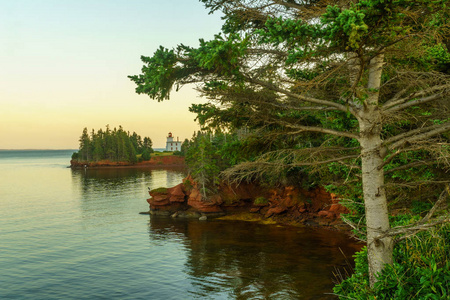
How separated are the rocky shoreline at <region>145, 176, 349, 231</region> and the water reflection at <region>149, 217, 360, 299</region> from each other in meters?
2.83

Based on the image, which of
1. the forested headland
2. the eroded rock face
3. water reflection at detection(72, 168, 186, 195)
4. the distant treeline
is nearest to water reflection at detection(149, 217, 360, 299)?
the eroded rock face


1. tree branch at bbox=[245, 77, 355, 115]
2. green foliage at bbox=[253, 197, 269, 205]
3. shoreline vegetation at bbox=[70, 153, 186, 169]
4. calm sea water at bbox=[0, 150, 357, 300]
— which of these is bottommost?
calm sea water at bbox=[0, 150, 357, 300]

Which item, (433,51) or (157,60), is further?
(433,51)

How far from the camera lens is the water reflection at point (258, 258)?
19.8 meters

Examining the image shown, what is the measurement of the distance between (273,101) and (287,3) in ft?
9.26

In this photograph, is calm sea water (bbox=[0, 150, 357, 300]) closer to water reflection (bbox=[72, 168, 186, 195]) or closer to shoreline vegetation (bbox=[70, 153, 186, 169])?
water reflection (bbox=[72, 168, 186, 195])

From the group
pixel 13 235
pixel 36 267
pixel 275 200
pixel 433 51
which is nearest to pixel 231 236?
pixel 275 200

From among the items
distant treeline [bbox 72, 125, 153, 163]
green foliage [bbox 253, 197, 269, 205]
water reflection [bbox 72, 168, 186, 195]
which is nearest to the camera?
green foliage [bbox 253, 197, 269, 205]

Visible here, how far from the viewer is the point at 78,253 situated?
30172 millimetres

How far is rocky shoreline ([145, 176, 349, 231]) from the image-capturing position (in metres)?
35.9

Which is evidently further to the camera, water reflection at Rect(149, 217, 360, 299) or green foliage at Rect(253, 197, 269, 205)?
green foliage at Rect(253, 197, 269, 205)

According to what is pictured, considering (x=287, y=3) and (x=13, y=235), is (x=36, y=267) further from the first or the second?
(x=287, y=3)

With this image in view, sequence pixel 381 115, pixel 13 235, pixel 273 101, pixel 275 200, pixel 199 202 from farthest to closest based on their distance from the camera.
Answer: pixel 199 202 < pixel 275 200 < pixel 13 235 < pixel 273 101 < pixel 381 115

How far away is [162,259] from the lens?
27.3 m
